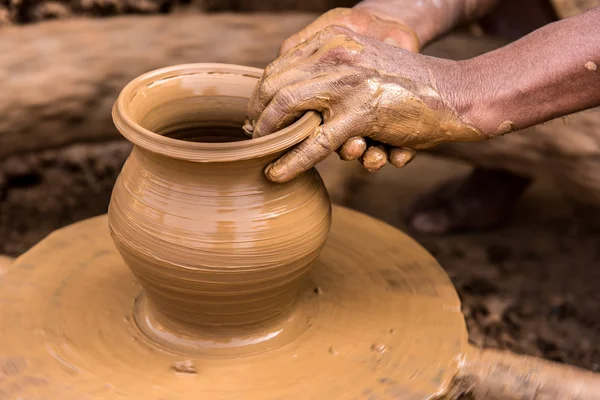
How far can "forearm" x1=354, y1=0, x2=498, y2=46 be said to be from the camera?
218cm

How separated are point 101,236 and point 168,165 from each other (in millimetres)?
565

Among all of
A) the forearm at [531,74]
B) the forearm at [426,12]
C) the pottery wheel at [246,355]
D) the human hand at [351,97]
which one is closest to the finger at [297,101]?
the human hand at [351,97]

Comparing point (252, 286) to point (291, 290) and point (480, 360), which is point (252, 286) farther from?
point (480, 360)

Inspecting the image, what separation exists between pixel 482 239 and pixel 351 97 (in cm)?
182

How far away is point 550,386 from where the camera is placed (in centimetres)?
168

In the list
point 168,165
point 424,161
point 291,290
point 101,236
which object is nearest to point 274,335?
point 291,290

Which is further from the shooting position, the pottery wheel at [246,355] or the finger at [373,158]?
the finger at [373,158]

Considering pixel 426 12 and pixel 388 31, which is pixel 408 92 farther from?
pixel 426 12

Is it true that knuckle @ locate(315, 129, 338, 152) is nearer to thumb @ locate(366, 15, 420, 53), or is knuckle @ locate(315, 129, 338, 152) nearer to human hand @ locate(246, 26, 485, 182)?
human hand @ locate(246, 26, 485, 182)

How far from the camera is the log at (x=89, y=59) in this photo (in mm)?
2678

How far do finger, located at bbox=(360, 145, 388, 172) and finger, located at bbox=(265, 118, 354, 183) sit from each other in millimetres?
130

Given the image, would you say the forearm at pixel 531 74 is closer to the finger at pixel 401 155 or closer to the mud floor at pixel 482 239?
the finger at pixel 401 155

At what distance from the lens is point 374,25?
2088 mm

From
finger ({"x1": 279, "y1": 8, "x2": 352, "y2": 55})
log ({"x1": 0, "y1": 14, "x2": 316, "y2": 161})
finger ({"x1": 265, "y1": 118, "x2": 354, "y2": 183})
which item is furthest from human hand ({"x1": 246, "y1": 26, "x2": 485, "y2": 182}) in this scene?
log ({"x1": 0, "y1": 14, "x2": 316, "y2": 161})
